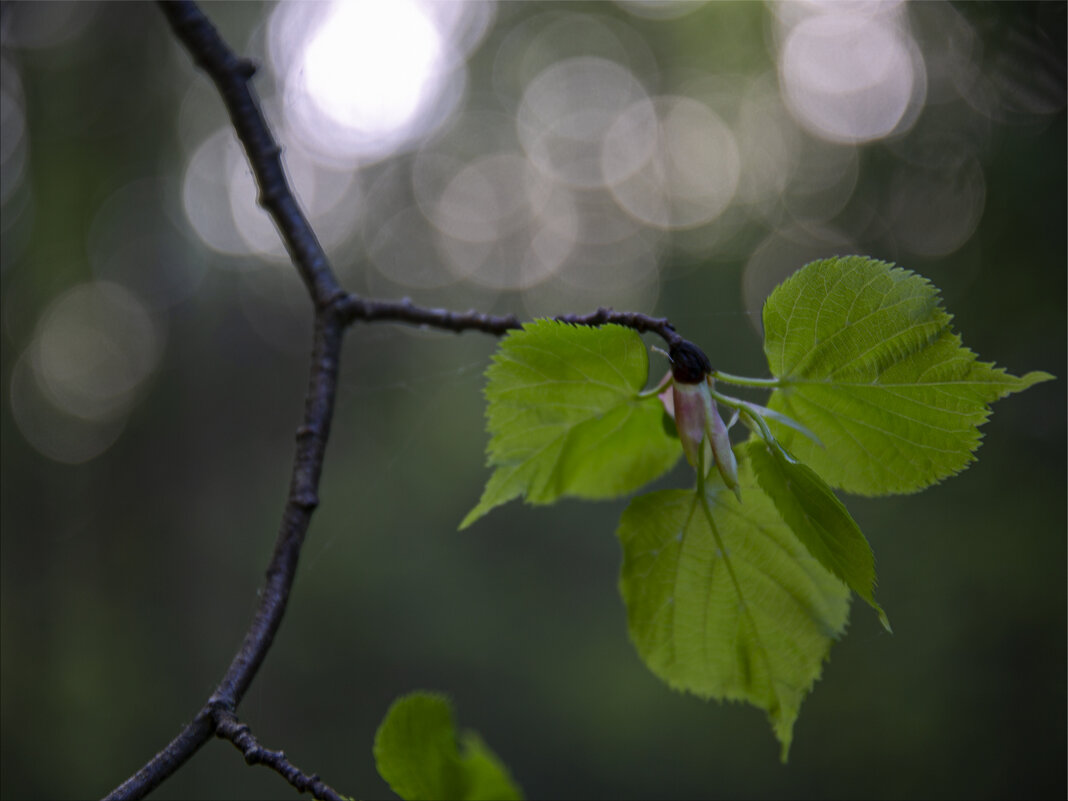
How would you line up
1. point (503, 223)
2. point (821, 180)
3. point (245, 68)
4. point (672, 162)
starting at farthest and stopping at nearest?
point (503, 223)
point (672, 162)
point (821, 180)
point (245, 68)

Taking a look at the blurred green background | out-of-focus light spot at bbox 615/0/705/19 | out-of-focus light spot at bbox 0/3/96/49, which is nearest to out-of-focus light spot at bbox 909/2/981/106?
the blurred green background

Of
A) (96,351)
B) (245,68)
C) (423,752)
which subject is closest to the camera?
(423,752)

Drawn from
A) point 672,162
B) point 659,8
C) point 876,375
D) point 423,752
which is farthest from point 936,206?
point 659,8

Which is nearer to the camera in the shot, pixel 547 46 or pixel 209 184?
pixel 209 184

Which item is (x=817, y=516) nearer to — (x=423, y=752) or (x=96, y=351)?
(x=423, y=752)

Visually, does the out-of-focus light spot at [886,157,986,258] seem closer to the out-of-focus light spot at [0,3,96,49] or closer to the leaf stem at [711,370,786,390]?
the leaf stem at [711,370,786,390]

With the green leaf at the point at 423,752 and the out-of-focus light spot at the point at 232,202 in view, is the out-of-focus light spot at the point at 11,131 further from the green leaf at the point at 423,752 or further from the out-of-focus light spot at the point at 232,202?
the green leaf at the point at 423,752
